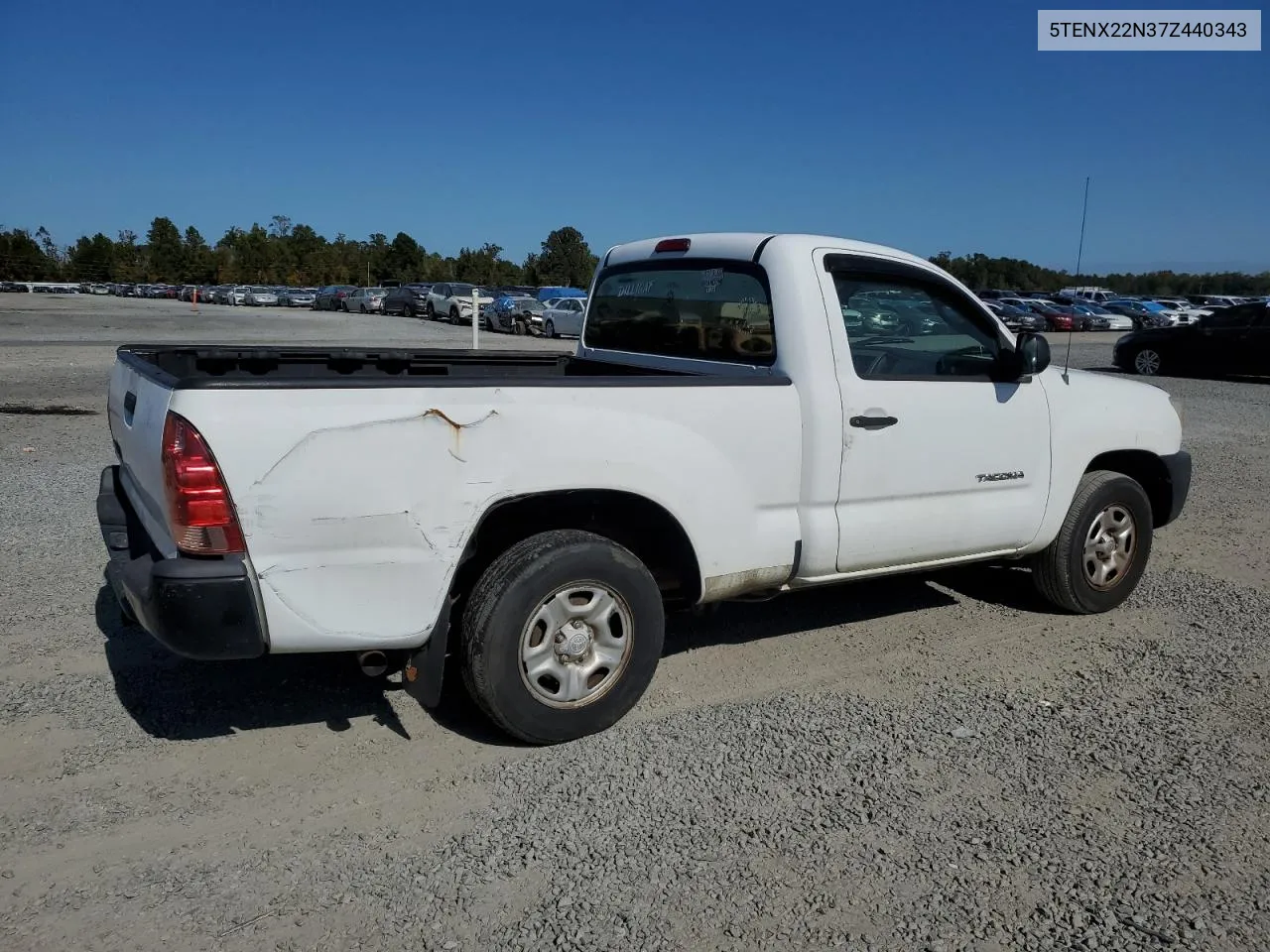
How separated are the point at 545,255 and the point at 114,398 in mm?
93264

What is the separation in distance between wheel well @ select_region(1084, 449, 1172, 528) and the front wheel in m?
16.0

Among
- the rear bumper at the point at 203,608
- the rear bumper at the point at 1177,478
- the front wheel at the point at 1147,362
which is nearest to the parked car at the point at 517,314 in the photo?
the front wheel at the point at 1147,362

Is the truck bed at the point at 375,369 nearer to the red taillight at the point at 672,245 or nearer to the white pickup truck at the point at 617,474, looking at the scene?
the white pickup truck at the point at 617,474

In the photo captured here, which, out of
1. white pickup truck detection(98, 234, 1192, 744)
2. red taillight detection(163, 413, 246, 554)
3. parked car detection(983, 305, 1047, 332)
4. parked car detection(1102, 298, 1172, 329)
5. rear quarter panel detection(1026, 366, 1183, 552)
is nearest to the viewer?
red taillight detection(163, 413, 246, 554)

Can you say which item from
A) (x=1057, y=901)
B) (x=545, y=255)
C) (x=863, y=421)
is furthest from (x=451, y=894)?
(x=545, y=255)

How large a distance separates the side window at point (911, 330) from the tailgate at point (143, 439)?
2.71 metres

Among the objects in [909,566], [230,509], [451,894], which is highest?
[230,509]

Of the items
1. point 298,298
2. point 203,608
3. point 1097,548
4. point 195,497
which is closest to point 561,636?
point 203,608

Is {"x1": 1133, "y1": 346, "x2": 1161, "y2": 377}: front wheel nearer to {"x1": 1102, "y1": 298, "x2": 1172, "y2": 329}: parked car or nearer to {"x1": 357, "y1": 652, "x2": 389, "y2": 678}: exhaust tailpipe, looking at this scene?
{"x1": 357, "y1": 652, "x2": 389, "y2": 678}: exhaust tailpipe

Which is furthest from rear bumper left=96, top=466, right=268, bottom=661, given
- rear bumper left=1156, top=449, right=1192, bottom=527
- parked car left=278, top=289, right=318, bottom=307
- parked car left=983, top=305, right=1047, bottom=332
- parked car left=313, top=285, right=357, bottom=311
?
parked car left=278, top=289, right=318, bottom=307

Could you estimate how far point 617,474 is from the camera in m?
3.73

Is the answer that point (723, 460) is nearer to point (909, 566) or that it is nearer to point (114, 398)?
point (909, 566)

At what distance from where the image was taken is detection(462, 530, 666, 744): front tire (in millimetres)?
3602

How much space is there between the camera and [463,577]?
395 cm
